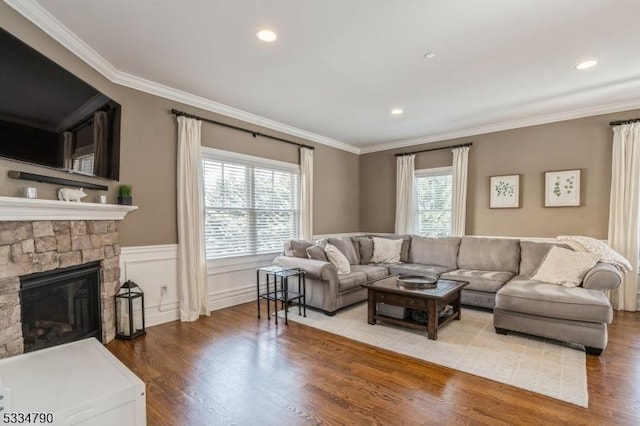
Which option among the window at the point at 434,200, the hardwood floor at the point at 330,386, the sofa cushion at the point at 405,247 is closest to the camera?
the hardwood floor at the point at 330,386

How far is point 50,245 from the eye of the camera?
2529mm

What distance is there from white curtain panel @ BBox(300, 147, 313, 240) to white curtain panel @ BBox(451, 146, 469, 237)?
8.05 feet

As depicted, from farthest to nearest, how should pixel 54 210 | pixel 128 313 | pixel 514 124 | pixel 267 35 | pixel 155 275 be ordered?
pixel 514 124
pixel 155 275
pixel 128 313
pixel 267 35
pixel 54 210

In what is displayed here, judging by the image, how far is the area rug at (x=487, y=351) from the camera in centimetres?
239

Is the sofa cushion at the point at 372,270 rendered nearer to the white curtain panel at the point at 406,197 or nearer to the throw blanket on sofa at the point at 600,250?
the white curtain panel at the point at 406,197

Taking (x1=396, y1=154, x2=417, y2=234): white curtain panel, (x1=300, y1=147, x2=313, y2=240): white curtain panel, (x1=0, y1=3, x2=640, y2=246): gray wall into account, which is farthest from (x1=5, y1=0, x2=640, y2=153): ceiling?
(x1=396, y1=154, x2=417, y2=234): white curtain panel

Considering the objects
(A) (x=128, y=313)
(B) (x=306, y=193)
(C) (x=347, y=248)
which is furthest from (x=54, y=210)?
(C) (x=347, y=248)

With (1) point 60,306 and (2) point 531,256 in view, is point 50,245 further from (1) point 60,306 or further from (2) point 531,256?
(2) point 531,256

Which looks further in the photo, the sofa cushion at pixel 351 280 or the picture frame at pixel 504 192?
the picture frame at pixel 504 192

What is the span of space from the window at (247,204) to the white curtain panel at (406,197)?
2024 mm

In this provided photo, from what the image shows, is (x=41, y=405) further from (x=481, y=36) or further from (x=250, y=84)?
(x=481, y=36)

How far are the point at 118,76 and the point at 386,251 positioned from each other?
4364 mm

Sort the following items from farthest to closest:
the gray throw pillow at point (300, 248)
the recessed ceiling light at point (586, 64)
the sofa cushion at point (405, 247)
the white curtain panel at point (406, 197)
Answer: the white curtain panel at point (406, 197), the sofa cushion at point (405, 247), the gray throw pillow at point (300, 248), the recessed ceiling light at point (586, 64)

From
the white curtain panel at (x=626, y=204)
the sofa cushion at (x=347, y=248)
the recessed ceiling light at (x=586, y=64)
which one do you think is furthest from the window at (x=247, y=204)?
the white curtain panel at (x=626, y=204)
